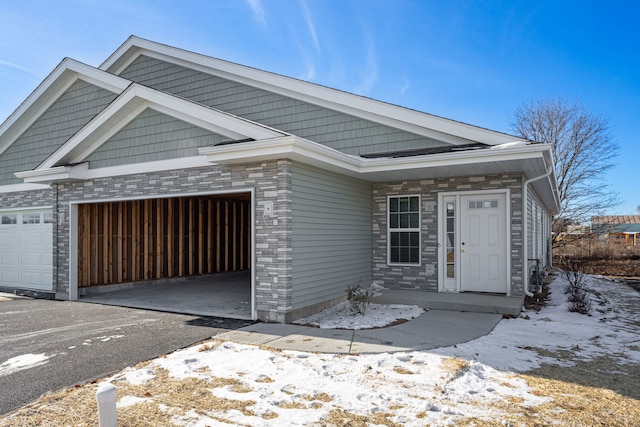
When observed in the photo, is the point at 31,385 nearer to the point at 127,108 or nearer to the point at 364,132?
the point at 127,108

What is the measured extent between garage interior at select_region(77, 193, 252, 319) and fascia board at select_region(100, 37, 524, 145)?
13.9ft

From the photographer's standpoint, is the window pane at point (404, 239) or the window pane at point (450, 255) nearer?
the window pane at point (450, 255)

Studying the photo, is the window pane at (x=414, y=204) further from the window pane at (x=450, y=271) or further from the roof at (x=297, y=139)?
the window pane at (x=450, y=271)

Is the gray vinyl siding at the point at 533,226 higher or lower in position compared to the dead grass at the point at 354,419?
higher

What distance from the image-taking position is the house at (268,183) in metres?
7.27

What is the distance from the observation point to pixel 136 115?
873cm

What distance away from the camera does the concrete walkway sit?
5.54 meters

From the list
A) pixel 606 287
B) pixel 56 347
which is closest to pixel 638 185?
pixel 606 287

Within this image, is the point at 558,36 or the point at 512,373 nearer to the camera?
the point at 512,373

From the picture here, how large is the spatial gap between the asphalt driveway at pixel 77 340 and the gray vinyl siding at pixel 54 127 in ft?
A: 17.1

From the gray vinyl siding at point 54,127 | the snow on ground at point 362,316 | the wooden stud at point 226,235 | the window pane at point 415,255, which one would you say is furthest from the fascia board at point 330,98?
the wooden stud at point 226,235

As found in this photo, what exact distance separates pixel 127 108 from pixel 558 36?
12.1 meters

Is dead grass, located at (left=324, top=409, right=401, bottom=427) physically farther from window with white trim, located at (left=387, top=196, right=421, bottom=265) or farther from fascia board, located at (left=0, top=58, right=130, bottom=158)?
fascia board, located at (left=0, top=58, right=130, bottom=158)

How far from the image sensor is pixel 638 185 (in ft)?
121
